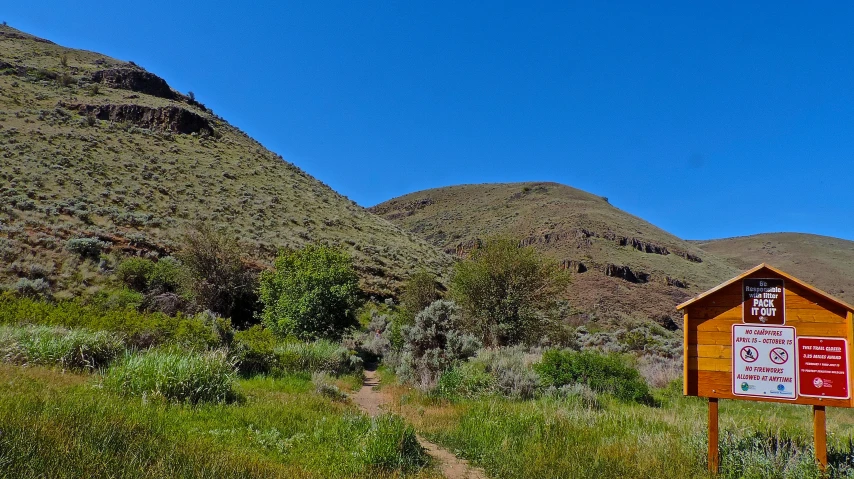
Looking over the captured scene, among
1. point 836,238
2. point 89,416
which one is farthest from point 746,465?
point 836,238

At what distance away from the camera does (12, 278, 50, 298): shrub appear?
746 inches

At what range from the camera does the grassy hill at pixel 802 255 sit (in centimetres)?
6962

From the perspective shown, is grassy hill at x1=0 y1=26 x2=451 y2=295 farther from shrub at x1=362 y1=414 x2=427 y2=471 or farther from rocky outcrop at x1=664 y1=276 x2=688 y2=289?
rocky outcrop at x1=664 y1=276 x2=688 y2=289

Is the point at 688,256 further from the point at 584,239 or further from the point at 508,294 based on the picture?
the point at 508,294

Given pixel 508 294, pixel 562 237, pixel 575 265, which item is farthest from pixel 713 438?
pixel 562 237

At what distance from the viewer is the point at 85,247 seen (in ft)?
77.9

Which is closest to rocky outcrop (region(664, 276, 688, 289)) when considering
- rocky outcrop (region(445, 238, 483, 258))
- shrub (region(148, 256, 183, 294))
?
rocky outcrop (region(445, 238, 483, 258))

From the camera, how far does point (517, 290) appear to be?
64.6ft

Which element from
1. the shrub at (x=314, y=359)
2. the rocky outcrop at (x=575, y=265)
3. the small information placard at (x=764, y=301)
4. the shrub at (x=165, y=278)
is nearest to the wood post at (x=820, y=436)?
the small information placard at (x=764, y=301)

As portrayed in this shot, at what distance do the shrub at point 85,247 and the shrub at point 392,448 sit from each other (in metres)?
24.4

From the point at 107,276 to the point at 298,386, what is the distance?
17.4 m

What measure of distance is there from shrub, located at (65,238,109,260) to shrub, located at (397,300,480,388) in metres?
19.0

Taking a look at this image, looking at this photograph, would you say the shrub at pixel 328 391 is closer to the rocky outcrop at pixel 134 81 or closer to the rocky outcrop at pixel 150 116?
the rocky outcrop at pixel 150 116

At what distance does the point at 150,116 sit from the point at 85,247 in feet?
96.5
